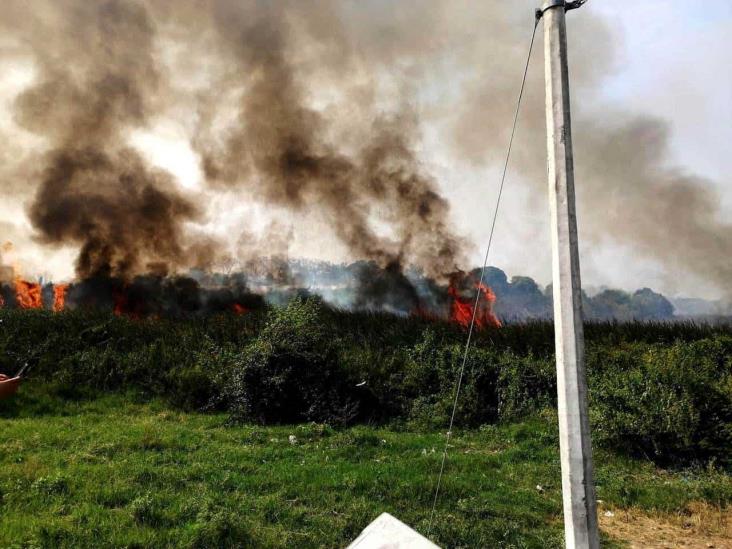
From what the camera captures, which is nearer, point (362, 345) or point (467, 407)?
point (467, 407)

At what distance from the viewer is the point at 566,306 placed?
407cm

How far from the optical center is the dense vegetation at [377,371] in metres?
9.84

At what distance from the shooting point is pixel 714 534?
6523mm

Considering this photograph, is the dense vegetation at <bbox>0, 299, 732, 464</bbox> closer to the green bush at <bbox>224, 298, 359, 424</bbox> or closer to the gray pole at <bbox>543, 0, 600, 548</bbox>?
the green bush at <bbox>224, 298, 359, 424</bbox>

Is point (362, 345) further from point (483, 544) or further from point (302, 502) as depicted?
point (483, 544)

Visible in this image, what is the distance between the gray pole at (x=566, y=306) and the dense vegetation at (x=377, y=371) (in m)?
6.67

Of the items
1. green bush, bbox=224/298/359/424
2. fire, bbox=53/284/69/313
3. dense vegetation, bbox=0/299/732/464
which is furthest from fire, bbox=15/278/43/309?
green bush, bbox=224/298/359/424

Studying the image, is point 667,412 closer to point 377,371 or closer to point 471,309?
point 377,371

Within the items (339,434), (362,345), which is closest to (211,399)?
(339,434)

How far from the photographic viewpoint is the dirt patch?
20.6 ft

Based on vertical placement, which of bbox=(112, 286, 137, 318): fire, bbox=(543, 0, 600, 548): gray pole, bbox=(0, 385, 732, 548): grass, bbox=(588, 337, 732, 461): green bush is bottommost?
bbox=(0, 385, 732, 548): grass

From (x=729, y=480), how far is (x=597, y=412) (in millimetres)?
2372

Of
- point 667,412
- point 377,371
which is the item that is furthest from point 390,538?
point 377,371

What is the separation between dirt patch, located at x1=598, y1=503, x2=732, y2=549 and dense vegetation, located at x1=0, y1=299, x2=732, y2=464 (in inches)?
99.9
